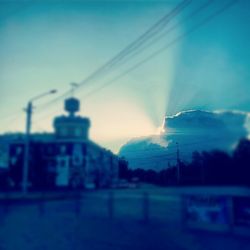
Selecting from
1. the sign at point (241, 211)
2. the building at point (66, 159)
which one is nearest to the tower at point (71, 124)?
the building at point (66, 159)

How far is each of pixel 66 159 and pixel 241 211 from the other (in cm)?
324

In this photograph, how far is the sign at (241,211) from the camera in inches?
193

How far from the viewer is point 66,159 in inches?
153

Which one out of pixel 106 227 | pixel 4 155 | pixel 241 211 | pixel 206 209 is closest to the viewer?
pixel 4 155

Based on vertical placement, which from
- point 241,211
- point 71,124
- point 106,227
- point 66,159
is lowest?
point 106,227

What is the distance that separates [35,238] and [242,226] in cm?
375

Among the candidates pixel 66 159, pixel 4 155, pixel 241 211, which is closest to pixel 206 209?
pixel 241 211

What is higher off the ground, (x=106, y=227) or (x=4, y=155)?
(x=4, y=155)

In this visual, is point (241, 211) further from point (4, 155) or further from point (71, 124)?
point (4, 155)

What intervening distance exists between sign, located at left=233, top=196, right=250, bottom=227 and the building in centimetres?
232

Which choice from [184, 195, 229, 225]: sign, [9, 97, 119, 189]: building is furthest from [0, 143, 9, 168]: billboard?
[184, 195, 229, 225]: sign

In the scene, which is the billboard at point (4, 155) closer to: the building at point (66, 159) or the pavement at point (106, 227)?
the building at point (66, 159)

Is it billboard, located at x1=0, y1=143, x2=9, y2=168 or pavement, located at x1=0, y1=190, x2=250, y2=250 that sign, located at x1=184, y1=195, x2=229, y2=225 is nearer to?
pavement, located at x1=0, y1=190, x2=250, y2=250

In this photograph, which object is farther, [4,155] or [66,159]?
[4,155]
